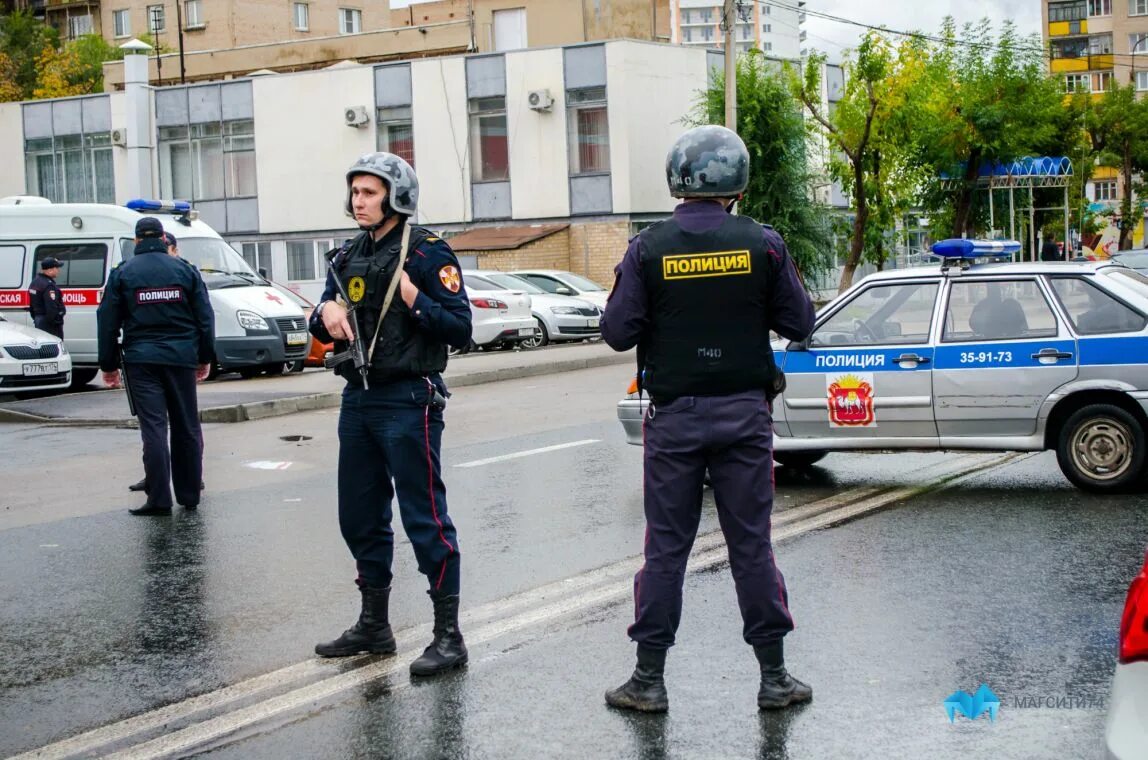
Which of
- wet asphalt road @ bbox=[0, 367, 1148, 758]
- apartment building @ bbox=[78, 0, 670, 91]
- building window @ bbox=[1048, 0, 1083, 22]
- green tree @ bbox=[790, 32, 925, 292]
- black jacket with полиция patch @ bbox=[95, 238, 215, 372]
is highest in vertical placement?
building window @ bbox=[1048, 0, 1083, 22]

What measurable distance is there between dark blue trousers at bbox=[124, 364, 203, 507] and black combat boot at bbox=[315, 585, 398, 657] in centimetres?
429

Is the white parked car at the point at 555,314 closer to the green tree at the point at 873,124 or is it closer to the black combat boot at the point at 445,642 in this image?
the green tree at the point at 873,124

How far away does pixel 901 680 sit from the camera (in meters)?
5.50

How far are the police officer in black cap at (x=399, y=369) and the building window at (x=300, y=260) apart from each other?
125 ft

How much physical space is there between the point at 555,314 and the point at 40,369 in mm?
10826

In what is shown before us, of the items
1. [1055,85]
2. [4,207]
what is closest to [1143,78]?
[1055,85]

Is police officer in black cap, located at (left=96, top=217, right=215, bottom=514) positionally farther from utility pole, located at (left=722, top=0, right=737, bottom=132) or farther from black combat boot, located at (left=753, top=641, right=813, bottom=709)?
utility pole, located at (left=722, top=0, right=737, bottom=132)

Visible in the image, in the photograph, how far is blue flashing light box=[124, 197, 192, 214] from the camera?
21047 millimetres

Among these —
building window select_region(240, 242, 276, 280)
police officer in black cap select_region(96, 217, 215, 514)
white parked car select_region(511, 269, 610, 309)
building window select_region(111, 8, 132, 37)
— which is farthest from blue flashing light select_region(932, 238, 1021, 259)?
building window select_region(111, 8, 132, 37)

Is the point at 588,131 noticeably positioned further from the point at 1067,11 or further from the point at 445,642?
the point at 1067,11

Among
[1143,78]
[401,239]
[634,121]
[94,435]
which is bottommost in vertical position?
[94,435]

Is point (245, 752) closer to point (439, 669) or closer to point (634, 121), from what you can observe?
point (439, 669)

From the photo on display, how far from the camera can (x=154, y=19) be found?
73.9m

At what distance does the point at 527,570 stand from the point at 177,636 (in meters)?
1.87
